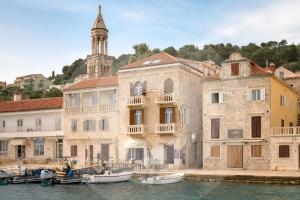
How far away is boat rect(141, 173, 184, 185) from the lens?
1099 inches

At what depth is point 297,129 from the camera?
3384 cm

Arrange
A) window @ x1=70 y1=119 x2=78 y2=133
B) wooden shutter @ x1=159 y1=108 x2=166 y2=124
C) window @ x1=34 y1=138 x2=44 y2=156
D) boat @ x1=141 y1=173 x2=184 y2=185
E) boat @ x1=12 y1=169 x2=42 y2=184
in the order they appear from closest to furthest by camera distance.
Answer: wooden shutter @ x1=159 y1=108 x2=166 y2=124, boat @ x1=141 y1=173 x2=184 y2=185, boat @ x1=12 y1=169 x2=42 y2=184, window @ x1=70 y1=119 x2=78 y2=133, window @ x1=34 y1=138 x2=44 y2=156

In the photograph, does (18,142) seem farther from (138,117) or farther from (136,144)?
(136,144)

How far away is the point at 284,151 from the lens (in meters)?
33.9

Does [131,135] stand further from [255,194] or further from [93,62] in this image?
[255,194]

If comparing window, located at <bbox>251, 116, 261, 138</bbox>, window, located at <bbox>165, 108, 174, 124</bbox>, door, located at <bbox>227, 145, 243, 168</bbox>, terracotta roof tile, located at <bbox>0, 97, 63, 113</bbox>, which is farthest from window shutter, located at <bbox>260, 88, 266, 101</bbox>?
window, located at <bbox>165, 108, 174, 124</bbox>

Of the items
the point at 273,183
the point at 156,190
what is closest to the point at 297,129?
the point at 273,183

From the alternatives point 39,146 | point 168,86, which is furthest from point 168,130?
point 39,146

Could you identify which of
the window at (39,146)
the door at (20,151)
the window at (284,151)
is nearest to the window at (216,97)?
the window at (284,151)

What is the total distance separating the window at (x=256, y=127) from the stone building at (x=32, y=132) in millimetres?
20857

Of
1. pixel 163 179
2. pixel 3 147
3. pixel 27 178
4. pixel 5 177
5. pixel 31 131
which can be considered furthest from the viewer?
pixel 3 147

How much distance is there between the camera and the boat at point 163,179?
91.6ft

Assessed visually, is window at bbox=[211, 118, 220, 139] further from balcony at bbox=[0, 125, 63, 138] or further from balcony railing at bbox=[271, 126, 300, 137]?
balcony at bbox=[0, 125, 63, 138]

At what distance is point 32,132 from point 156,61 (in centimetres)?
4092
